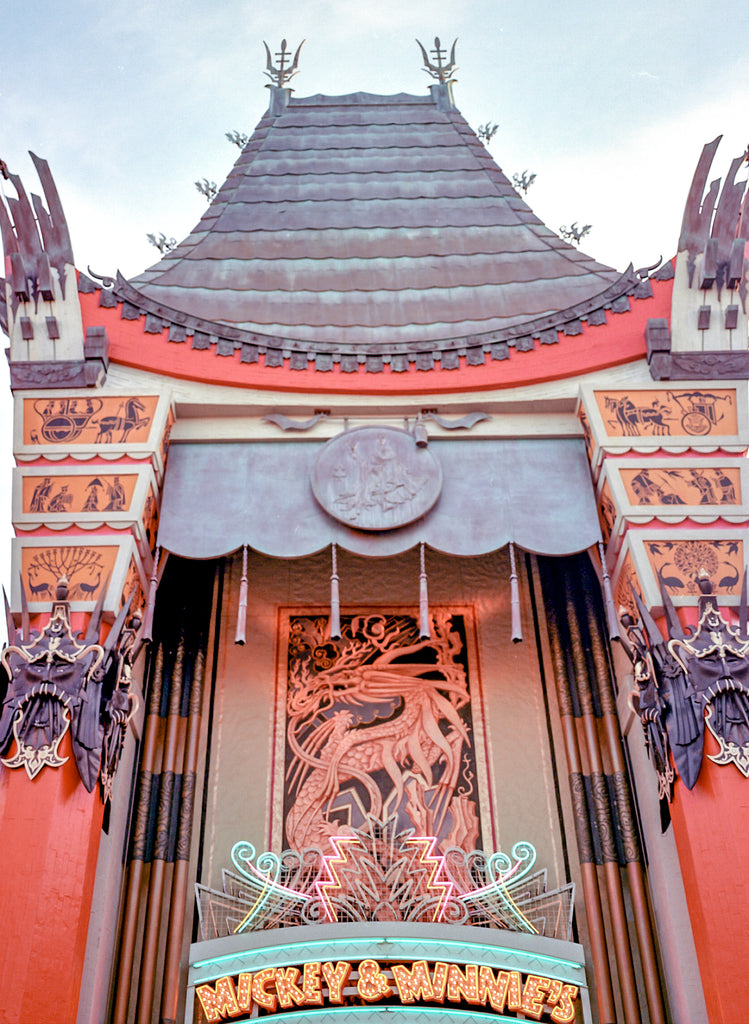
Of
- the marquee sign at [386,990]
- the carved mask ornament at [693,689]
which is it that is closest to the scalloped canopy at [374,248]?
the carved mask ornament at [693,689]

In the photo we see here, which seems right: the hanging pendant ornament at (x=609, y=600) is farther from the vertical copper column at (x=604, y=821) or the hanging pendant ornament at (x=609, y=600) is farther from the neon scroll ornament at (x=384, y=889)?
the neon scroll ornament at (x=384, y=889)

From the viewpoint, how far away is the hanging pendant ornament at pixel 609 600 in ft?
30.2

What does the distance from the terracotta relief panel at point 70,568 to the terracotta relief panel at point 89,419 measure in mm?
1153

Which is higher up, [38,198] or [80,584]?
[38,198]

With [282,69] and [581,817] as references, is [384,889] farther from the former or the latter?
[282,69]

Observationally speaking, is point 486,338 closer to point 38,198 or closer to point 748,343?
point 748,343

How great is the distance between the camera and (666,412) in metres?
10.3

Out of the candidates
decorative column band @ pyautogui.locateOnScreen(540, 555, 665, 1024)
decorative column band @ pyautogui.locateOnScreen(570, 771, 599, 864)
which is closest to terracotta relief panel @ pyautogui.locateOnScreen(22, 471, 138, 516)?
decorative column band @ pyautogui.locateOnScreen(540, 555, 665, 1024)

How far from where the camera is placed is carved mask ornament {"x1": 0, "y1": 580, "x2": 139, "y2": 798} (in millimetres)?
8477

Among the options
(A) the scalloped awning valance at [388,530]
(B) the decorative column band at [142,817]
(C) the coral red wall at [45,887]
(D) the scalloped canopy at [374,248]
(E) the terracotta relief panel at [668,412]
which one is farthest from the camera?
(D) the scalloped canopy at [374,248]

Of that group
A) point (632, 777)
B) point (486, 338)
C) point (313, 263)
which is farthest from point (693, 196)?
point (632, 777)

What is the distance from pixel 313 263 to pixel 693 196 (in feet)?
14.3

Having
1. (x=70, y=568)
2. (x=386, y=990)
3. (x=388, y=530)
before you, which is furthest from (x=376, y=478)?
(x=386, y=990)

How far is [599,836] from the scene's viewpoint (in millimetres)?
9828
